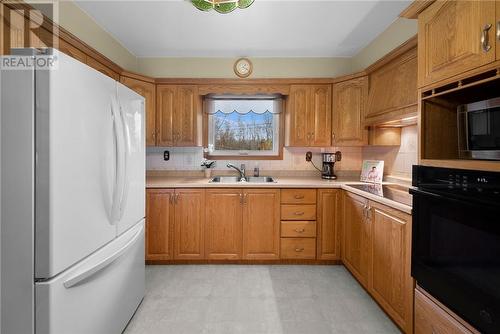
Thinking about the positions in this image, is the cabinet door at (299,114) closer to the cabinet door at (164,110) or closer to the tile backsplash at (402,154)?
the tile backsplash at (402,154)

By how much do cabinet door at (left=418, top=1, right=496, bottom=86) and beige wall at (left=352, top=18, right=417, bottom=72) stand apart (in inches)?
40.7

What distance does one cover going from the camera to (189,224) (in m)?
2.82

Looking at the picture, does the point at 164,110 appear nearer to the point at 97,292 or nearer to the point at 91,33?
the point at 91,33

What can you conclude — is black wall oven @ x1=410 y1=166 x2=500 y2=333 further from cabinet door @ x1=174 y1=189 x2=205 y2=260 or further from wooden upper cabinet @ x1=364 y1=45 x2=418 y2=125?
cabinet door @ x1=174 y1=189 x2=205 y2=260

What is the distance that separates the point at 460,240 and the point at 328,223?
66.0 inches

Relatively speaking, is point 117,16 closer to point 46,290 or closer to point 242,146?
point 242,146

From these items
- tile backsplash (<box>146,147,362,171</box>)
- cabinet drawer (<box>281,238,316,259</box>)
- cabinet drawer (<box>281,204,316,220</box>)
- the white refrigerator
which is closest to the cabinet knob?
the white refrigerator

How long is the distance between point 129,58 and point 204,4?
70.5 inches

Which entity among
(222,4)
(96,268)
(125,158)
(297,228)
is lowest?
(297,228)

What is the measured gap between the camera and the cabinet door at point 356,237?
225 cm

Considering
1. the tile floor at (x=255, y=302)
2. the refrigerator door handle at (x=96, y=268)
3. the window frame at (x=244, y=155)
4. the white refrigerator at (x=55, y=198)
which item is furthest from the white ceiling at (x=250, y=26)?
the tile floor at (x=255, y=302)

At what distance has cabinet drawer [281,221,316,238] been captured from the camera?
284cm

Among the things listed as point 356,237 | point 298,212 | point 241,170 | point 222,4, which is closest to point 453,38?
point 222,4

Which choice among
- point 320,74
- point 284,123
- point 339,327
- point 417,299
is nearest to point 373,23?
point 320,74
